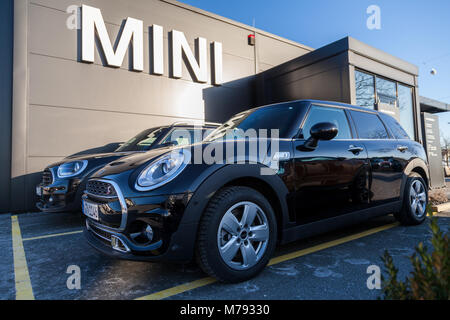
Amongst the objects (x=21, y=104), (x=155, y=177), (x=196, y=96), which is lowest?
(x=155, y=177)

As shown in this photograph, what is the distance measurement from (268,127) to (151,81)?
5.99m

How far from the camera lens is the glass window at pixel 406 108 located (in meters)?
9.41

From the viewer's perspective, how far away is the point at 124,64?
24.9ft

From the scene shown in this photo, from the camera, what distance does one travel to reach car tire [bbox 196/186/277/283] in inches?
78.7

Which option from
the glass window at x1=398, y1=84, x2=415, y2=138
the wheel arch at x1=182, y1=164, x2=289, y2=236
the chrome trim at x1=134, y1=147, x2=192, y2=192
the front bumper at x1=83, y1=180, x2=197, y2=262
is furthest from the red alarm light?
the front bumper at x1=83, y1=180, x2=197, y2=262

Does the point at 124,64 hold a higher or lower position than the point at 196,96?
higher

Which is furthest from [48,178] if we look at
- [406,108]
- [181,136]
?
[406,108]

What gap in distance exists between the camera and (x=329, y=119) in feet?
10.2

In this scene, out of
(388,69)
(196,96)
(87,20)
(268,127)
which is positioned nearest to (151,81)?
(196,96)

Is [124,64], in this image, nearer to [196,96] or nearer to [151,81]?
[151,81]

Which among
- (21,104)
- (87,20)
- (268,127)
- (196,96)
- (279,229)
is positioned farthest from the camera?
(196,96)

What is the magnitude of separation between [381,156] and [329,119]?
0.85m

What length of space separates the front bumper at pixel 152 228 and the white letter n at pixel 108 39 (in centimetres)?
632

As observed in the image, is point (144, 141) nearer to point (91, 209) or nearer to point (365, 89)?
point (91, 209)
